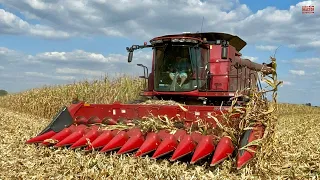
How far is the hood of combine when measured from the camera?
360 cm

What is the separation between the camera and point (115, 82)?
12328 mm

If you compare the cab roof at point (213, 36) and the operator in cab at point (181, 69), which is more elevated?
the cab roof at point (213, 36)

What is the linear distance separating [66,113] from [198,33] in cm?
377

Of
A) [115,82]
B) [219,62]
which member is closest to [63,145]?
[219,62]

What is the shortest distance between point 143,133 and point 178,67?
8.69 ft

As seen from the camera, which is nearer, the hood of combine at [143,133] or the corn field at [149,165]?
the corn field at [149,165]

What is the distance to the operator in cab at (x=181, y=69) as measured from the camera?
21.1 feet

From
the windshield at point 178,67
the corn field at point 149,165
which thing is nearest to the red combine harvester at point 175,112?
the windshield at point 178,67

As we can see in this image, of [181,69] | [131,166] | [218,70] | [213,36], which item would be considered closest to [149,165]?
[131,166]

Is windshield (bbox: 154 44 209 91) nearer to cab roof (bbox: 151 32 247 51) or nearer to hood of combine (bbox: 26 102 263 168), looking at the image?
cab roof (bbox: 151 32 247 51)

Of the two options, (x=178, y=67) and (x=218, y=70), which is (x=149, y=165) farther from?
(x=218, y=70)

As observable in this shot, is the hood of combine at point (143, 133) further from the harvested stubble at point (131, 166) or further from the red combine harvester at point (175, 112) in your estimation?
the harvested stubble at point (131, 166)

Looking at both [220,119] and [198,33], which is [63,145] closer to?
[220,119]


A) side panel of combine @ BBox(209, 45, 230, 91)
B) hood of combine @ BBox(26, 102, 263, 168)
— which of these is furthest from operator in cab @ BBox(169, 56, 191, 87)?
hood of combine @ BBox(26, 102, 263, 168)
